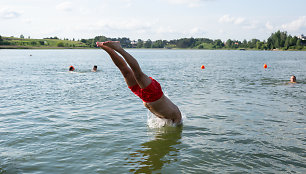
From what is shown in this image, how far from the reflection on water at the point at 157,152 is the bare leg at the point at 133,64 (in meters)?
2.24

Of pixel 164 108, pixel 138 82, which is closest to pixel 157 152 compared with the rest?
pixel 164 108

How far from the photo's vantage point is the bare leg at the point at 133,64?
8.03 meters

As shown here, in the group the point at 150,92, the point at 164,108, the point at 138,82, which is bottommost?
the point at 164,108

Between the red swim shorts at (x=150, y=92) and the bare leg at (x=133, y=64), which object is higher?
the bare leg at (x=133, y=64)

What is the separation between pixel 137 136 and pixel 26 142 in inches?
162

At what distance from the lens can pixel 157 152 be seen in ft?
29.1

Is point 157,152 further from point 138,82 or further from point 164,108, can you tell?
point 138,82

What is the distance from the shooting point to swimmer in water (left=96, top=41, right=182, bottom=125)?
8195 millimetres

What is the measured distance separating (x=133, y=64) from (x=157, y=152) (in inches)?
121

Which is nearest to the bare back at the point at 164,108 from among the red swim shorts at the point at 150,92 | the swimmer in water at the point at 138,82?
the swimmer in water at the point at 138,82

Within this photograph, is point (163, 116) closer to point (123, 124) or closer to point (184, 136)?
point (184, 136)

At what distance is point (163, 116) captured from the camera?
10633 millimetres

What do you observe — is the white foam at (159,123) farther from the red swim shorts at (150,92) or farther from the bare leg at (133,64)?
the bare leg at (133,64)

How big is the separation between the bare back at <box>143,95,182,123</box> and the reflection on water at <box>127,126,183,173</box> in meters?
0.67
